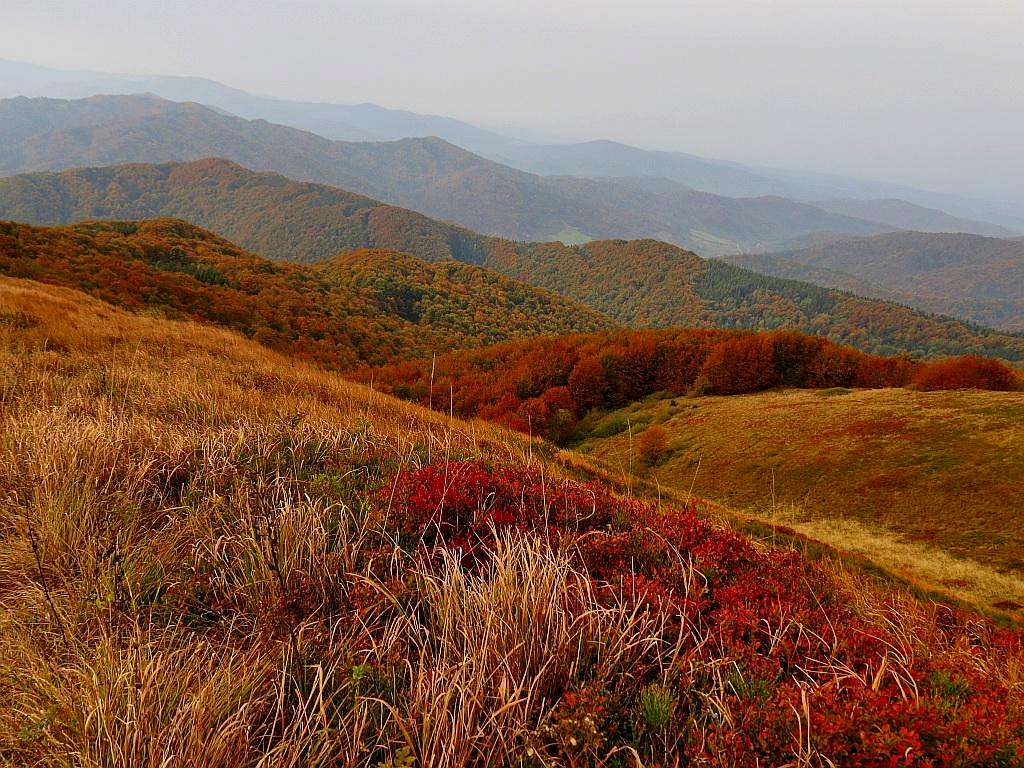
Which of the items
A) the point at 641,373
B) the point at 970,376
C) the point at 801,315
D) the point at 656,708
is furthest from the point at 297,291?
the point at 801,315

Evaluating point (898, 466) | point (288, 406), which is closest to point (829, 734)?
point (288, 406)

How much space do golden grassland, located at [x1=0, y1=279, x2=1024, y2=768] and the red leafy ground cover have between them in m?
0.07

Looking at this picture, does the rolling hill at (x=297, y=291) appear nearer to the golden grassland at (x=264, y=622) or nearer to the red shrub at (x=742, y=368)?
the red shrub at (x=742, y=368)

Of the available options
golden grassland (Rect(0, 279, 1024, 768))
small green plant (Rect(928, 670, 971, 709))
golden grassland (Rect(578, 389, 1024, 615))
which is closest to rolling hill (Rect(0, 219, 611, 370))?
golden grassland (Rect(578, 389, 1024, 615))

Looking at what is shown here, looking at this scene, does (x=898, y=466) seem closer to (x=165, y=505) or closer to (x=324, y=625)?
(x=324, y=625)

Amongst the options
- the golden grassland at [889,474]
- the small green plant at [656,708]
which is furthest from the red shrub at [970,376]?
the small green plant at [656,708]

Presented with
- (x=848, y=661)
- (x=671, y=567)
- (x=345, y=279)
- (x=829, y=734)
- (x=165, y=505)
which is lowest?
(x=345, y=279)

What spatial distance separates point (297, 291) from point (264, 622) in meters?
51.0

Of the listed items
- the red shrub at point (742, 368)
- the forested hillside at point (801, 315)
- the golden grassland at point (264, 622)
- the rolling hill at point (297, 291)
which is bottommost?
the forested hillside at point (801, 315)

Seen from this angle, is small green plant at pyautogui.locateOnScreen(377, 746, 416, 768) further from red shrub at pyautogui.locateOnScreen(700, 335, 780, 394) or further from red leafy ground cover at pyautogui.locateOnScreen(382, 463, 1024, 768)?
red shrub at pyautogui.locateOnScreen(700, 335, 780, 394)

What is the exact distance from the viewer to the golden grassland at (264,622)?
1.77m

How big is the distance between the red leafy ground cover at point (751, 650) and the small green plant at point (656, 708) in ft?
0.23

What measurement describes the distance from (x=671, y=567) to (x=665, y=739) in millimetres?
1620

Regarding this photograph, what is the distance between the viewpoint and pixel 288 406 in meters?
6.83
